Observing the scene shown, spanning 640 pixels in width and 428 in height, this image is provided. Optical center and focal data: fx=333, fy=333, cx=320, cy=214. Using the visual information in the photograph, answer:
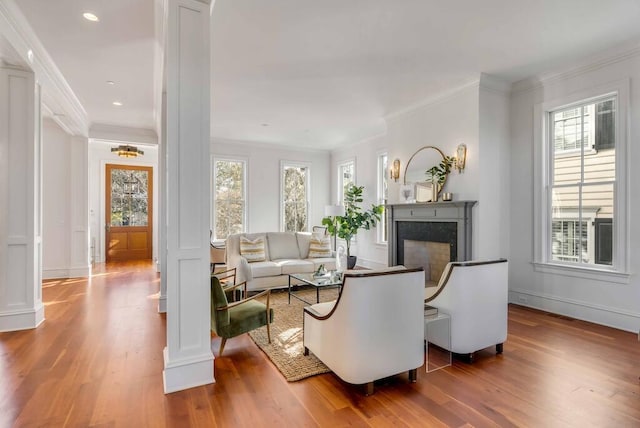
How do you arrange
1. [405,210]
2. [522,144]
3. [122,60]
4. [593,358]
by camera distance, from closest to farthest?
[593,358], [122,60], [522,144], [405,210]

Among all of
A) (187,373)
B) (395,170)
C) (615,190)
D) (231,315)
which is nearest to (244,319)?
(231,315)

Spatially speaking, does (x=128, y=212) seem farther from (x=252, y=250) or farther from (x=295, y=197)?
(x=252, y=250)

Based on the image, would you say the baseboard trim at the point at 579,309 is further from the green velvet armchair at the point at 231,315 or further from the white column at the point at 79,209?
the white column at the point at 79,209

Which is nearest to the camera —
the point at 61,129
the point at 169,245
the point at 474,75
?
the point at 169,245

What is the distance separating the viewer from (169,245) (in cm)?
238

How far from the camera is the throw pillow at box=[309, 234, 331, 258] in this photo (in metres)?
6.10

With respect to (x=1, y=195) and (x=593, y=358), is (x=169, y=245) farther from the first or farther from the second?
(x=593, y=358)

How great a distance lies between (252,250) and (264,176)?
3070 millimetres

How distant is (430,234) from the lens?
16.4 feet

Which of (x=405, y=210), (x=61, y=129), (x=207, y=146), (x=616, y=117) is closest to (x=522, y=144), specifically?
(x=616, y=117)

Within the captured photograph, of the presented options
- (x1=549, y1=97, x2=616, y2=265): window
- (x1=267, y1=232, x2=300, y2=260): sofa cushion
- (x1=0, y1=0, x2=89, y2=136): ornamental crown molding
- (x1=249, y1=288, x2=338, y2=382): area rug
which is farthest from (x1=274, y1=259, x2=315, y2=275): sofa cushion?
(x1=0, y1=0, x2=89, y2=136): ornamental crown molding

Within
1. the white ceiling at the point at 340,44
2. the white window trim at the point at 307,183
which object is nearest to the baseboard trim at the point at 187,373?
the white ceiling at the point at 340,44

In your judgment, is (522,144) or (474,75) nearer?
(474,75)

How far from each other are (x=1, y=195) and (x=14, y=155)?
17.9 inches
